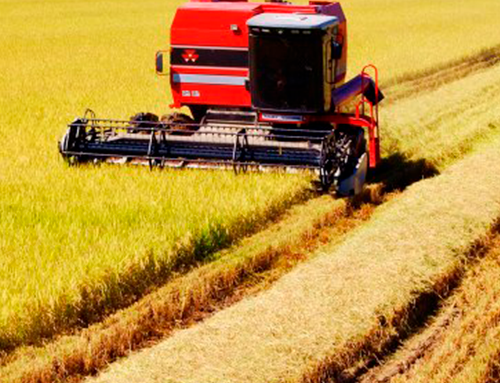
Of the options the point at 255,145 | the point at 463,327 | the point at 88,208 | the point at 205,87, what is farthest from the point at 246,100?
the point at 463,327

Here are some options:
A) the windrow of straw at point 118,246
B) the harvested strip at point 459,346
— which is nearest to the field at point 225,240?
the windrow of straw at point 118,246

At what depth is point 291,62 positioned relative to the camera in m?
12.0

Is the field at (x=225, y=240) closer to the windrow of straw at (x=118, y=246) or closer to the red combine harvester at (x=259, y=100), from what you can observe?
the windrow of straw at (x=118, y=246)

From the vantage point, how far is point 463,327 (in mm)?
7297

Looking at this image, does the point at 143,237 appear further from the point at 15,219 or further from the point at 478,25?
the point at 478,25

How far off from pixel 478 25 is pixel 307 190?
2368cm

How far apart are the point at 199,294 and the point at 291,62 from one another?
4.61 meters

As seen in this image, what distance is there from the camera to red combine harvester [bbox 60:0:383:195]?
11.7 m

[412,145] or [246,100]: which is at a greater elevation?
[246,100]

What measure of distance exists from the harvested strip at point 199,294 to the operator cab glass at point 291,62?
1.55 metres

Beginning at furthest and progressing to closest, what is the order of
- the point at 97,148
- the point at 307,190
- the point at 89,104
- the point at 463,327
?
the point at 89,104 → the point at 97,148 → the point at 307,190 → the point at 463,327

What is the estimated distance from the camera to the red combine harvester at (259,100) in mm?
11688

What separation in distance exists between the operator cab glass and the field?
130cm

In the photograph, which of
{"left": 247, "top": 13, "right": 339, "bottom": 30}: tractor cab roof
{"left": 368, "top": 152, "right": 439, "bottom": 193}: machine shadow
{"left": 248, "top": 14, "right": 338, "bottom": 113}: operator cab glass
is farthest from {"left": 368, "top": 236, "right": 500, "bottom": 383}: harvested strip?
{"left": 247, "top": 13, "right": 339, "bottom": 30}: tractor cab roof
